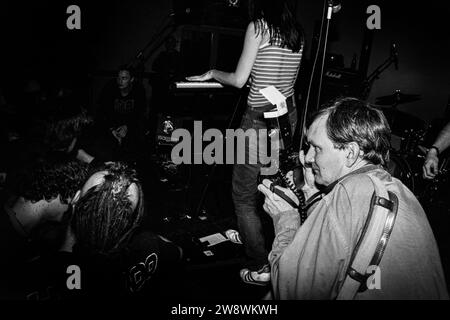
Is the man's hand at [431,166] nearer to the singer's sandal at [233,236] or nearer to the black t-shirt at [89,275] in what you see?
the singer's sandal at [233,236]

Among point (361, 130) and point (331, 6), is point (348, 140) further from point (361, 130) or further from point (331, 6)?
point (331, 6)

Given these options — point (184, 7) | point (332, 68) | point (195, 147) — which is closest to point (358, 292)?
point (195, 147)

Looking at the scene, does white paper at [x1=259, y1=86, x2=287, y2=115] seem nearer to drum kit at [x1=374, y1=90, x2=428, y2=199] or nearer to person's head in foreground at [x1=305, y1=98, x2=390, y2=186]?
person's head in foreground at [x1=305, y1=98, x2=390, y2=186]

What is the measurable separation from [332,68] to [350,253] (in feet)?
13.8

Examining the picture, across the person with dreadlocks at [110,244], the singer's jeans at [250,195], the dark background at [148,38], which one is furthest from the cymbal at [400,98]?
the person with dreadlocks at [110,244]

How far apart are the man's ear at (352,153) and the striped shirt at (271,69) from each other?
0.94m

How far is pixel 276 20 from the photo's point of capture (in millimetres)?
1983

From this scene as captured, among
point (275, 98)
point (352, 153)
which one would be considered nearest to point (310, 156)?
point (352, 153)

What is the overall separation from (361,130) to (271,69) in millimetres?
933

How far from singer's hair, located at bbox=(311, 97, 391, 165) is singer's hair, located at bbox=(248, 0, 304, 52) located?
0.84 meters

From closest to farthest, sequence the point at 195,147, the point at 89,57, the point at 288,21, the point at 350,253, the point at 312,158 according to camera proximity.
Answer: the point at 350,253 → the point at 312,158 → the point at 288,21 → the point at 195,147 → the point at 89,57

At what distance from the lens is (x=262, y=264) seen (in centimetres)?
244

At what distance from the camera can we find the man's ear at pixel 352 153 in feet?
4.23

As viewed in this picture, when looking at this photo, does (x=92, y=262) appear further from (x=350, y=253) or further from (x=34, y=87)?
(x=34, y=87)
